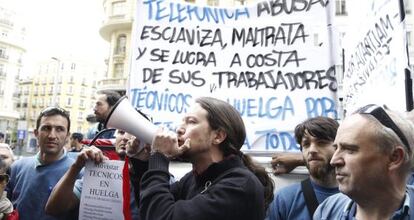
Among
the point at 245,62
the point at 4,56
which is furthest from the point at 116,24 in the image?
the point at 4,56

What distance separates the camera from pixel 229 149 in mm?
1879

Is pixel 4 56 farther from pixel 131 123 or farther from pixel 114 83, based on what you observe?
pixel 131 123

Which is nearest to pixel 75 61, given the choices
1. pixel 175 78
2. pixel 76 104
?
pixel 76 104

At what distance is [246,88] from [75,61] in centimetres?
8960

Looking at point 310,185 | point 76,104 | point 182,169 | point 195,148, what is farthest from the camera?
point 76,104

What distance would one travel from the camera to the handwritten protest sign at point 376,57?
2.48 m

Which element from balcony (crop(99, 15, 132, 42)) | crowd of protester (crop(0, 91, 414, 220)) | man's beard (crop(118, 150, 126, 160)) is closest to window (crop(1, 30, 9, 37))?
balcony (crop(99, 15, 132, 42))

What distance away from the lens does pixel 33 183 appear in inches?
103

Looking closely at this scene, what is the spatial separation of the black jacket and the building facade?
6184cm

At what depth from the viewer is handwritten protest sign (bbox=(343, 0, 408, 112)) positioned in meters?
2.48

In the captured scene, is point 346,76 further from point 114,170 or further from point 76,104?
point 76,104

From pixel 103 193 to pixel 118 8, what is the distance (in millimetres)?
32420

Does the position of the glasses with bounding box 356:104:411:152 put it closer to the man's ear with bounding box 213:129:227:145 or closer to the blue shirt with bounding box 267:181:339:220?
the man's ear with bounding box 213:129:227:145

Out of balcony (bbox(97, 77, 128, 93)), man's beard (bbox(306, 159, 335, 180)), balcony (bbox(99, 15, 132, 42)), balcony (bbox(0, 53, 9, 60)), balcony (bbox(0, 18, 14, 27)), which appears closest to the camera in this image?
man's beard (bbox(306, 159, 335, 180))
